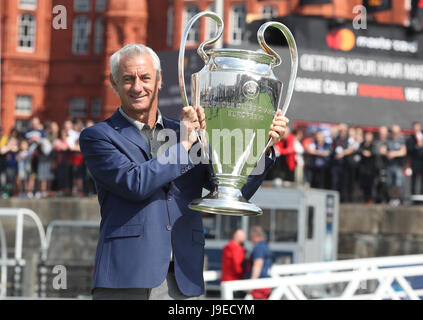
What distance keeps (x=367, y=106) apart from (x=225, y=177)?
1298 cm

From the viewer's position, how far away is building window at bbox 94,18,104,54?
49.6 metres

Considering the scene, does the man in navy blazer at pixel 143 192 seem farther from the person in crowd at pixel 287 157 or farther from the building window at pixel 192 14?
the building window at pixel 192 14

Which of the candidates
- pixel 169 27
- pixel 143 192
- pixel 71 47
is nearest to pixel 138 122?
pixel 143 192

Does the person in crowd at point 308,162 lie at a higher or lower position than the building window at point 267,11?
lower

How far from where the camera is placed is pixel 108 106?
Result: 4556cm

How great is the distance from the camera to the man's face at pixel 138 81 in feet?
10.9

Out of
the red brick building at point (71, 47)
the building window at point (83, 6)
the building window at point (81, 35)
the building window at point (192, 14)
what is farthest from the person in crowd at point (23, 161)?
the building window at point (83, 6)

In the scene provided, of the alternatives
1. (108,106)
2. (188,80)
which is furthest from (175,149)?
(108,106)

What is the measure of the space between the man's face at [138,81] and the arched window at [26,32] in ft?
155

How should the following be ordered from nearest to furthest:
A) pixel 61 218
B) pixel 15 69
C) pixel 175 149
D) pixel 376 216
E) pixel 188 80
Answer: pixel 175 149
pixel 188 80
pixel 376 216
pixel 61 218
pixel 15 69

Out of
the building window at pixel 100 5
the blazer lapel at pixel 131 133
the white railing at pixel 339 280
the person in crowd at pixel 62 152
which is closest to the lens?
the blazer lapel at pixel 131 133

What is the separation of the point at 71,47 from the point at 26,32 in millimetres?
2560

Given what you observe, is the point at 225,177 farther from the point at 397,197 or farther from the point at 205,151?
the point at 397,197

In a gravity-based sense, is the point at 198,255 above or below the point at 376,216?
above
